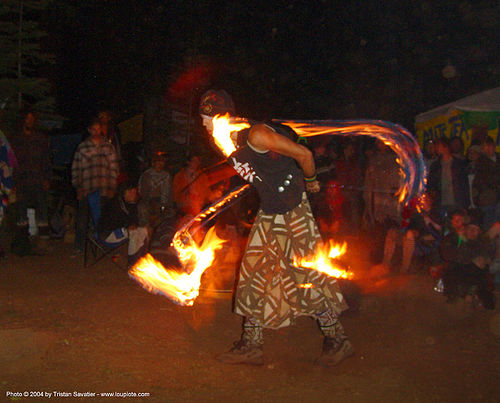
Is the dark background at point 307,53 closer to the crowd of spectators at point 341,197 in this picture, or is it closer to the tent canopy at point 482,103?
the tent canopy at point 482,103

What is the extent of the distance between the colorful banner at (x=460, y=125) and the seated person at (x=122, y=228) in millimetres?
5196

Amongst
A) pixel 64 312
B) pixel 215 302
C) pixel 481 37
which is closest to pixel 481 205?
pixel 215 302

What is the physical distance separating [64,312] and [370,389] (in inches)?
127

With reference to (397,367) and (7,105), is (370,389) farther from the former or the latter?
(7,105)

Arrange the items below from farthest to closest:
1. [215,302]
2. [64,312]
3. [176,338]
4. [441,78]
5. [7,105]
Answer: [441,78] < [7,105] < [215,302] < [64,312] < [176,338]

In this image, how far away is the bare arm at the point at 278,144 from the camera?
4.14 metres

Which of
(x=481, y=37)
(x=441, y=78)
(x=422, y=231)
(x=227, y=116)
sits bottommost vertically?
(x=422, y=231)

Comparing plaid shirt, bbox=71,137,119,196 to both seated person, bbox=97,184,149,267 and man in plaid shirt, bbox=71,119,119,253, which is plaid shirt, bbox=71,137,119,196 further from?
seated person, bbox=97,184,149,267

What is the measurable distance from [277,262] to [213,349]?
3.24ft

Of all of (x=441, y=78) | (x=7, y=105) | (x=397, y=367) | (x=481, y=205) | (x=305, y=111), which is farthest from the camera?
(x=305, y=111)

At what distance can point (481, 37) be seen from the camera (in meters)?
15.6

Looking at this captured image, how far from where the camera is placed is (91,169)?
28.7 ft

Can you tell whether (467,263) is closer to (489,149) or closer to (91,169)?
(489,149)

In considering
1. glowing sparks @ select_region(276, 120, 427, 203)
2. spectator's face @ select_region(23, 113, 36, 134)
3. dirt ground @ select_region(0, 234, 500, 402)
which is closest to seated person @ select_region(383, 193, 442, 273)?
dirt ground @ select_region(0, 234, 500, 402)
